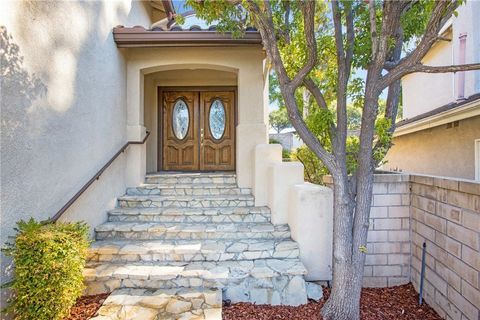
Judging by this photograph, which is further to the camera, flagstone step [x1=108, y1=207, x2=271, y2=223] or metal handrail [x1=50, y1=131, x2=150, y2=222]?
flagstone step [x1=108, y1=207, x2=271, y2=223]

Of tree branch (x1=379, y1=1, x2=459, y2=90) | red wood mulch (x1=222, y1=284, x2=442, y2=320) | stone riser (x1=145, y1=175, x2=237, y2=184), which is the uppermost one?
tree branch (x1=379, y1=1, x2=459, y2=90)

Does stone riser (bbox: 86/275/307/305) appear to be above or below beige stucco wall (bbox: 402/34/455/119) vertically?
below

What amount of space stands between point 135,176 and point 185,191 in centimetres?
113

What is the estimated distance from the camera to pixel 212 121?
25.3ft

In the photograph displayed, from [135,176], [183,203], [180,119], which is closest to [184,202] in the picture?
[183,203]

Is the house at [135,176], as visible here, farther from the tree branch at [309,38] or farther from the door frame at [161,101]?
the tree branch at [309,38]

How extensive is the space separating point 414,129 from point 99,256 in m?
8.38

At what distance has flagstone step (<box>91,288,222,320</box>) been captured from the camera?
10.7 ft

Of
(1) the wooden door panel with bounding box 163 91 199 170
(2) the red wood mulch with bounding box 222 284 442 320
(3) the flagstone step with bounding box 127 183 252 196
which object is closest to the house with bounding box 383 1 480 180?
(2) the red wood mulch with bounding box 222 284 442 320

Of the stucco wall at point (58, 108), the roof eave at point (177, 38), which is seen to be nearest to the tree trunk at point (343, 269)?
the roof eave at point (177, 38)

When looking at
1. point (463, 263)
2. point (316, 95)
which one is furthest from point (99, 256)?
point (463, 263)

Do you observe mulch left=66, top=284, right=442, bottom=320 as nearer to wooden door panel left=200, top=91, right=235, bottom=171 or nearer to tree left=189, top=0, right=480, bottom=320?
tree left=189, top=0, right=480, bottom=320

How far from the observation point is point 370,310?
3.77m

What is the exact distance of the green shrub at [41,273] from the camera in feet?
9.19
